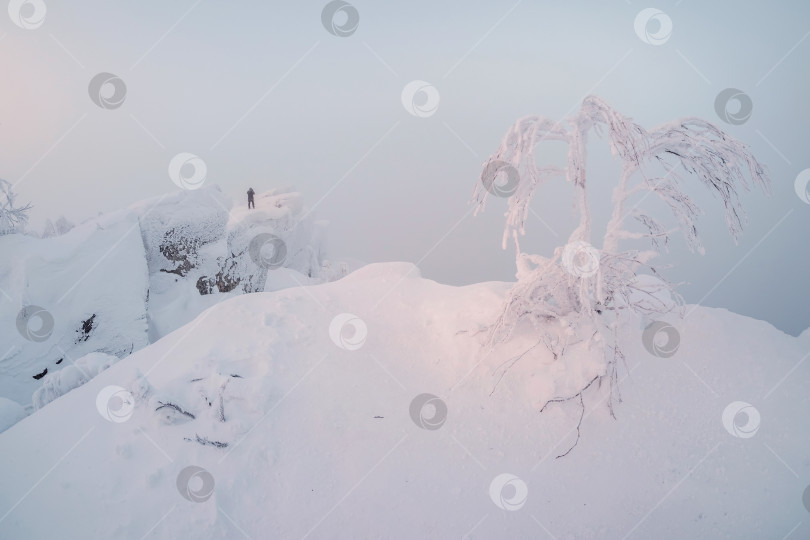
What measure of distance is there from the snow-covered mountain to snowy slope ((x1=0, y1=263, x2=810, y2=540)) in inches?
119

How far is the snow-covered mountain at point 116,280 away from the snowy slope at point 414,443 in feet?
9.94

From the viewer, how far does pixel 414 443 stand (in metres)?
5.04

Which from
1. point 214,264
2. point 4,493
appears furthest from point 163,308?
point 4,493

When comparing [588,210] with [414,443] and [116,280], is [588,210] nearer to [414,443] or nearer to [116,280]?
[414,443]

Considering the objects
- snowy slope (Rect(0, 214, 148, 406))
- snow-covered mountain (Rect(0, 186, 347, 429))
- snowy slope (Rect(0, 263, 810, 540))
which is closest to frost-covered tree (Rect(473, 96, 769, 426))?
snowy slope (Rect(0, 263, 810, 540))

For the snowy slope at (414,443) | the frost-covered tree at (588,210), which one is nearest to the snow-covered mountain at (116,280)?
the snowy slope at (414,443)

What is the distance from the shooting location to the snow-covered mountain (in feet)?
36.6

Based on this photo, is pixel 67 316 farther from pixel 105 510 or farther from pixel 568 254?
pixel 568 254

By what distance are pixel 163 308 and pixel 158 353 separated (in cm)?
925

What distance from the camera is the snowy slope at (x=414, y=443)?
4.33m

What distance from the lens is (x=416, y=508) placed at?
14.5ft

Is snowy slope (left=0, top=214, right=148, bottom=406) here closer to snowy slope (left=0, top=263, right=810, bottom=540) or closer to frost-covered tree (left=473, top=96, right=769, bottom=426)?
snowy slope (left=0, top=263, right=810, bottom=540)

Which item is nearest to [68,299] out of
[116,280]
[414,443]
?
[116,280]

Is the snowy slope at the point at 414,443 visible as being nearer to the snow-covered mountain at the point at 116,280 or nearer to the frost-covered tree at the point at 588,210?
the frost-covered tree at the point at 588,210
